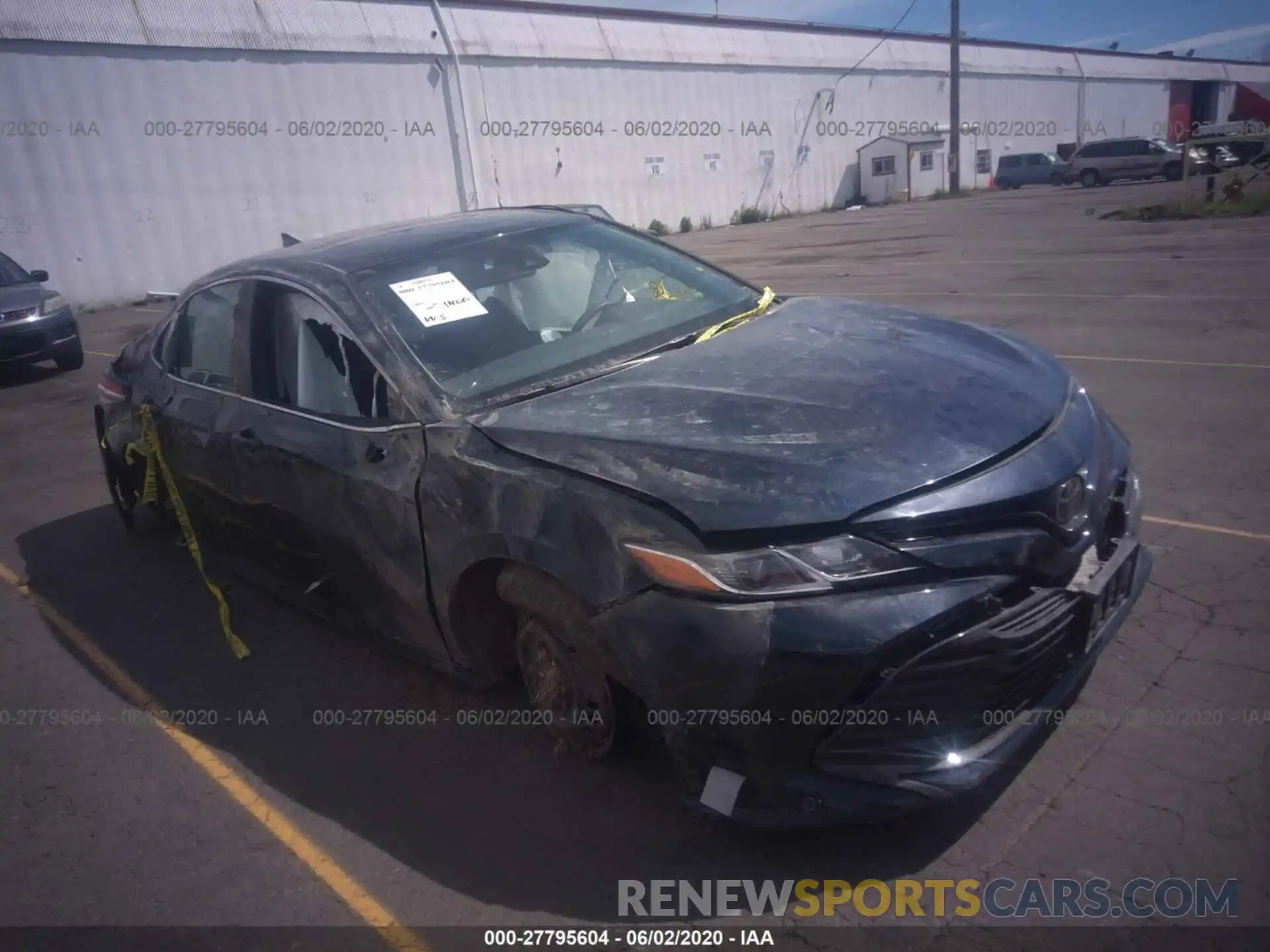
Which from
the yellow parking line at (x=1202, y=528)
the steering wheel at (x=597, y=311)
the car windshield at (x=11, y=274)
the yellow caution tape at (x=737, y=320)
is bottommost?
the yellow parking line at (x=1202, y=528)

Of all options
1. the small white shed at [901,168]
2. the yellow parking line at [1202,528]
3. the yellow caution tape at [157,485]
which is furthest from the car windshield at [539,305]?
the small white shed at [901,168]

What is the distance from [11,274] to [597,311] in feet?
37.7

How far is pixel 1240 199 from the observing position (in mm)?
19750

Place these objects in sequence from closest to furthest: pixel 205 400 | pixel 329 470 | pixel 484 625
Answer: pixel 484 625
pixel 329 470
pixel 205 400

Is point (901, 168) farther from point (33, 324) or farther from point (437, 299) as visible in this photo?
point (437, 299)

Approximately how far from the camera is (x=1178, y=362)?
7.62m

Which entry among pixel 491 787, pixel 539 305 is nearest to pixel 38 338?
pixel 539 305

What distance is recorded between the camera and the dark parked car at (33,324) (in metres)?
11.2

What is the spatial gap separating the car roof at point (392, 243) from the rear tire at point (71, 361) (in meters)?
8.91

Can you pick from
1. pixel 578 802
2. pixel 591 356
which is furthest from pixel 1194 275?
pixel 578 802

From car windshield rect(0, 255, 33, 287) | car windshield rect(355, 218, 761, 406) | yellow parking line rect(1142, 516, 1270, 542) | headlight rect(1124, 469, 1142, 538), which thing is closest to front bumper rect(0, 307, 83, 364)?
car windshield rect(0, 255, 33, 287)

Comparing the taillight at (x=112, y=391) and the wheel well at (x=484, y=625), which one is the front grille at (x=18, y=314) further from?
the wheel well at (x=484, y=625)

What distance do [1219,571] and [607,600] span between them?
285cm

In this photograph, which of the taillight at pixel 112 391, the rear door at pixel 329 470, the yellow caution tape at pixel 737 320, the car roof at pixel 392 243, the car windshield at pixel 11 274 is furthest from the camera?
the car windshield at pixel 11 274
